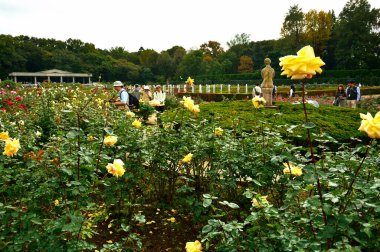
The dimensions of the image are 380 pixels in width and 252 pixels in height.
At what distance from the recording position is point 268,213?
1.85 metres

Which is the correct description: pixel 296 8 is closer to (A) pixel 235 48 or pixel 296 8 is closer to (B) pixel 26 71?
(A) pixel 235 48

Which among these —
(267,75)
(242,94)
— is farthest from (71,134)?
(242,94)

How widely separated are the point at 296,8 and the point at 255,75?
43.4ft

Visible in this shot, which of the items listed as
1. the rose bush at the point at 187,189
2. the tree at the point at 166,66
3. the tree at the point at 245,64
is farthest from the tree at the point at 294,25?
the rose bush at the point at 187,189

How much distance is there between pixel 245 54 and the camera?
194 ft

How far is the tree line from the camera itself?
46812mm

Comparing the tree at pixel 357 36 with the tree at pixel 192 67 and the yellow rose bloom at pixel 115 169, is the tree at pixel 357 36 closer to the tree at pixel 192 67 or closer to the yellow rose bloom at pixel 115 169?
the tree at pixel 192 67

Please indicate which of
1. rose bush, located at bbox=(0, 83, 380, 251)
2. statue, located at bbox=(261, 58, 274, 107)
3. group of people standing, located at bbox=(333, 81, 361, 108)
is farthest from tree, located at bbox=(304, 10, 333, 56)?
rose bush, located at bbox=(0, 83, 380, 251)

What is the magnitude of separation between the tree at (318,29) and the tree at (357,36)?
2210mm

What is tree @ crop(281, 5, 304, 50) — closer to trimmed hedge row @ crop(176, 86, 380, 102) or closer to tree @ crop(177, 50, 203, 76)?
tree @ crop(177, 50, 203, 76)

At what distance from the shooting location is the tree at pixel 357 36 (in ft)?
146

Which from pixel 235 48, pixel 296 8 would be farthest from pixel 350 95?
pixel 235 48

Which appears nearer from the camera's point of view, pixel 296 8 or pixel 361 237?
pixel 361 237

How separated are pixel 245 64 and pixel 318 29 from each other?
11883 millimetres
